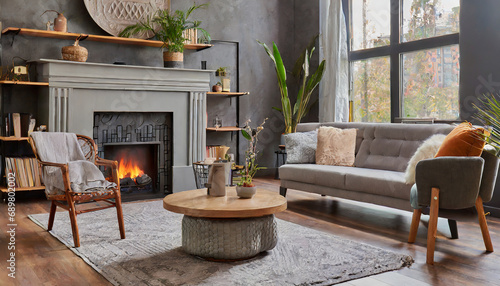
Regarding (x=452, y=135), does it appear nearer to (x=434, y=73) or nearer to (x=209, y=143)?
(x=434, y=73)

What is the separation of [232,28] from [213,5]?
0.43 meters

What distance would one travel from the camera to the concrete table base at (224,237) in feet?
9.90

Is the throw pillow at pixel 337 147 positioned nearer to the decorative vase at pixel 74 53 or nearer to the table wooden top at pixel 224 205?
the table wooden top at pixel 224 205

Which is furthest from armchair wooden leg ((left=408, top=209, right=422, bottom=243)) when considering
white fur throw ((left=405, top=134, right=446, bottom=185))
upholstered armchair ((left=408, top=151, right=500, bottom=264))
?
white fur throw ((left=405, top=134, right=446, bottom=185))

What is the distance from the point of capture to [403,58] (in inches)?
237

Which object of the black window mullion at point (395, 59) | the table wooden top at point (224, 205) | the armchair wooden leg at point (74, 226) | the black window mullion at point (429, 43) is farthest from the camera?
the black window mullion at point (395, 59)

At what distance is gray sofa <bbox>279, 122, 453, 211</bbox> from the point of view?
4.03m

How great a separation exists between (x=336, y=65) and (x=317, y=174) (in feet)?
8.34

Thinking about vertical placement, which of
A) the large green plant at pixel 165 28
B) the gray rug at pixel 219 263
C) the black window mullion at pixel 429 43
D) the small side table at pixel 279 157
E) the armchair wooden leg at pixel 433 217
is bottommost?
the gray rug at pixel 219 263

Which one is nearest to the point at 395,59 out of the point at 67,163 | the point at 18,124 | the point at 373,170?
the point at 373,170

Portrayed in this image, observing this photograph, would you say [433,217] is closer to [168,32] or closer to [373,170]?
[373,170]

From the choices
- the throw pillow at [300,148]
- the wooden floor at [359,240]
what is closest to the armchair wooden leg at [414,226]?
the wooden floor at [359,240]

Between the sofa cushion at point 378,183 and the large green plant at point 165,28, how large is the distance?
2.76m

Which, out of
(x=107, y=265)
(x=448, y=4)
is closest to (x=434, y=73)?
(x=448, y=4)
